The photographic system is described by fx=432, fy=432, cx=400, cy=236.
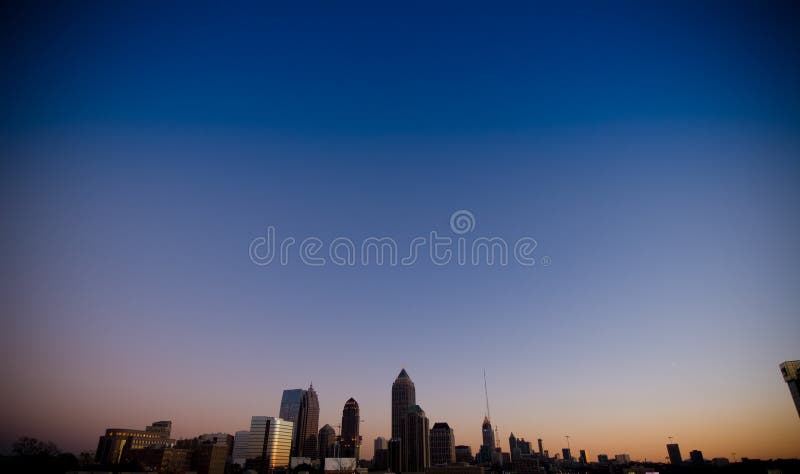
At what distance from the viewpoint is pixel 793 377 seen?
157m

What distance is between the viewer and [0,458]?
11106 centimetres

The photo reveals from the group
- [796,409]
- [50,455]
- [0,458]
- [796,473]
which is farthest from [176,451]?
[796,473]

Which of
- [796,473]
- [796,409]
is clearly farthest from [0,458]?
[796,473]

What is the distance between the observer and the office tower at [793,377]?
15550 cm

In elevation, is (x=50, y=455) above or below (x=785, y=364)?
below

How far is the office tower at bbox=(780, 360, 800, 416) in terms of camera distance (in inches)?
6122

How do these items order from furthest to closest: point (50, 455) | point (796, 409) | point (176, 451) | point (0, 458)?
point (176, 451) → point (796, 409) → point (50, 455) → point (0, 458)

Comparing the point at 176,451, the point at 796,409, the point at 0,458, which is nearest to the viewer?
the point at 0,458

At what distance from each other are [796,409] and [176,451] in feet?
807

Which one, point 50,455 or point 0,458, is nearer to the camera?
point 0,458

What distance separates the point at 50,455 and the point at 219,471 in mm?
92388

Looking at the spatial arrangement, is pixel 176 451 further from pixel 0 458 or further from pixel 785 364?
pixel 785 364

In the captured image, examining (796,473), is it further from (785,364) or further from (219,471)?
(219,471)

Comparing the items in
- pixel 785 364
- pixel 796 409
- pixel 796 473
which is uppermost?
pixel 785 364
